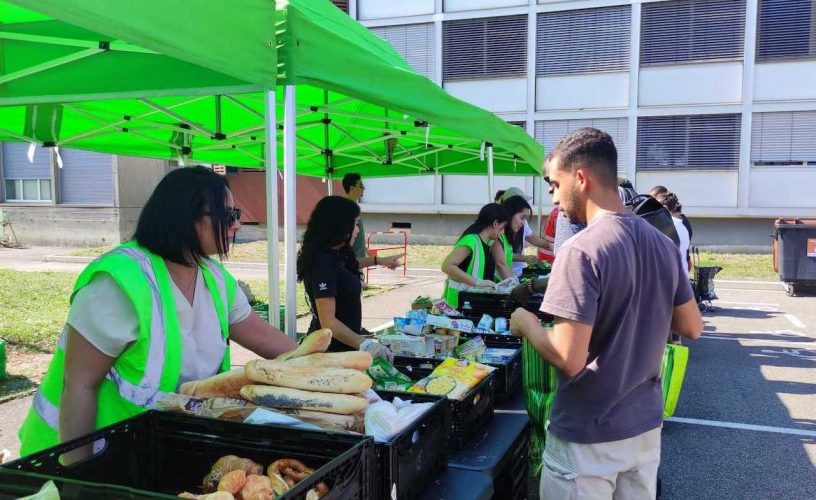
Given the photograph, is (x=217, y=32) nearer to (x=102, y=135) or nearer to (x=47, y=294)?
(x=102, y=135)

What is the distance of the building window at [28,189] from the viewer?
2025cm

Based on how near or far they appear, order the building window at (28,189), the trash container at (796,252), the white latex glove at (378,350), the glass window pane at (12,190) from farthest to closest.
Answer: the glass window pane at (12,190) → the building window at (28,189) → the trash container at (796,252) → the white latex glove at (378,350)

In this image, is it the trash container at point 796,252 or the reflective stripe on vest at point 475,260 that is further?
the trash container at point 796,252

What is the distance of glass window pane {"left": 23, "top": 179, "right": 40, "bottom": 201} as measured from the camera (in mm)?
20344

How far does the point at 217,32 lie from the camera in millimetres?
2037

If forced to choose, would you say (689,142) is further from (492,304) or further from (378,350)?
(378,350)

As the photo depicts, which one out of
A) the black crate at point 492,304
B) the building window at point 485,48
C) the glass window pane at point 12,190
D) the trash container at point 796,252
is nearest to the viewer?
the black crate at point 492,304

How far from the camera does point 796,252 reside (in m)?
A: 10.5

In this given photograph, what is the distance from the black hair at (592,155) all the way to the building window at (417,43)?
1702 centimetres

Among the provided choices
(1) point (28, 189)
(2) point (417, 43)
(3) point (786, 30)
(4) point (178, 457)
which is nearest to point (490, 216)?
(4) point (178, 457)

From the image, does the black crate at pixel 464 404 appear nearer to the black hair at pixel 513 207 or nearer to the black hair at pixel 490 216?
the black hair at pixel 490 216

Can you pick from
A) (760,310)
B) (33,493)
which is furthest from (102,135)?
(760,310)

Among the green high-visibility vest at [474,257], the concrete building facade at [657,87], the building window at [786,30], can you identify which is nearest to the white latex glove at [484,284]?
the green high-visibility vest at [474,257]

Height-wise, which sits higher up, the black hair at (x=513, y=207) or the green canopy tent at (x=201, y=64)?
the green canopy tent at (x=201, y=64)
